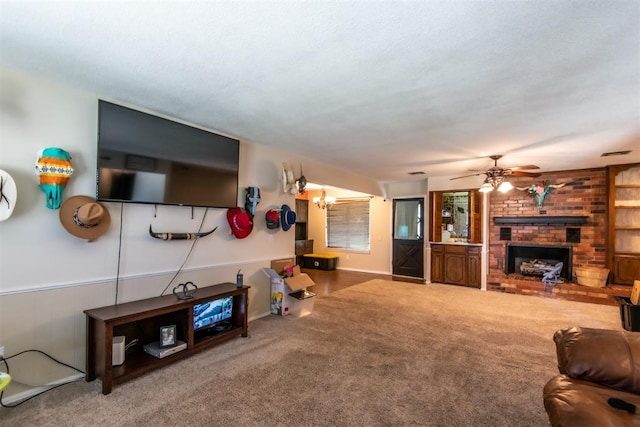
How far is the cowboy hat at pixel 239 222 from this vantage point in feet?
12.3

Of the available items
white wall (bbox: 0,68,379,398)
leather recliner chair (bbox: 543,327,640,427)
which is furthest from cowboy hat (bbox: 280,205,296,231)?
leather recliner chair (bbox: 543,327,640,427)

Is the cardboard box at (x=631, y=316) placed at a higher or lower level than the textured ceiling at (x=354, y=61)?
lower

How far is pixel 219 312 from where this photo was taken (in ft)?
11.2

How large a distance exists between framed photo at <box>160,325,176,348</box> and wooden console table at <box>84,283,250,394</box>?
0.11m

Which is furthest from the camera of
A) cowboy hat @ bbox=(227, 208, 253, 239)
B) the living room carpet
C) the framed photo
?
cowboy hat @ bbox=(227, 208, 253, 239)

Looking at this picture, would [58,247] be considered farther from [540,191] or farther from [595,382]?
[540,191]

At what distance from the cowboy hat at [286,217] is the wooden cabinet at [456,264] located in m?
3.87

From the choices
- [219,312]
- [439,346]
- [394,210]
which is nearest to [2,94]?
[219,312]

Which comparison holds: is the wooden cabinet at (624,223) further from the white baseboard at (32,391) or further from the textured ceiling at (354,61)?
the white baseboard at (32,391)

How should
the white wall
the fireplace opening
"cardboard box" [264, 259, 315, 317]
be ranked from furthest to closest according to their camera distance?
the fireplace opening < "cardboard box" [264, 259, 315, 317] < the white wall

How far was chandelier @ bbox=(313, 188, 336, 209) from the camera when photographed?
27.5ft

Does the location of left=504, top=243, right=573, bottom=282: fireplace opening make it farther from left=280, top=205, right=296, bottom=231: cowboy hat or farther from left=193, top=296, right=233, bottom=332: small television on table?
left=193, top=296, right=233, bottom=332: small television on table

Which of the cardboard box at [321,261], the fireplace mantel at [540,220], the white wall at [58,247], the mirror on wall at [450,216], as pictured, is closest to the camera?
the white wall at [58,247]

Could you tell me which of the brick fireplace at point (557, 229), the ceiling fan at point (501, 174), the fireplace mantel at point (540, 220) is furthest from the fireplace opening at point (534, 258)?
the ceiling fan at point (501, 174)
